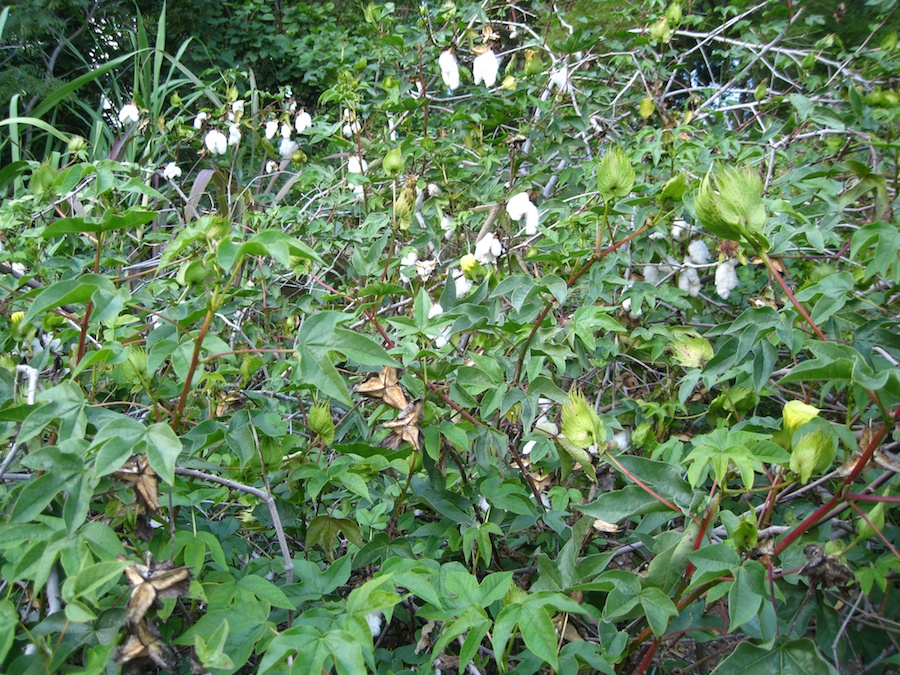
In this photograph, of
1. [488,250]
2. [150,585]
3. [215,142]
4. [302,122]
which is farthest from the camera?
[215,142]

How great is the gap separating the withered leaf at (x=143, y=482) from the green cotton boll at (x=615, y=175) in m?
0.66

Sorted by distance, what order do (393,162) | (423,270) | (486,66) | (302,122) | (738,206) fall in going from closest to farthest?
(738,206) → (393,162) → (423,270) → (486,66) → (302,122)

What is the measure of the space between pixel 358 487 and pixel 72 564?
31 cm

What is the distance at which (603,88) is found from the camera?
2.25 meters

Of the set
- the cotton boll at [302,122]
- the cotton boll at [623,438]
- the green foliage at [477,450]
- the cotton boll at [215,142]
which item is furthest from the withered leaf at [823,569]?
the cotton boll at [215,142]

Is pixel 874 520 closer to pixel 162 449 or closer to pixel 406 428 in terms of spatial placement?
pixel 406 428

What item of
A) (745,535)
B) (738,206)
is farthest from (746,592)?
(738,206)

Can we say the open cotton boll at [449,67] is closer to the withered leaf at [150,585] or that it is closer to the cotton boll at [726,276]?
the cotton boll at [726,276]

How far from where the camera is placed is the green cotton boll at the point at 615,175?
36.9 inches

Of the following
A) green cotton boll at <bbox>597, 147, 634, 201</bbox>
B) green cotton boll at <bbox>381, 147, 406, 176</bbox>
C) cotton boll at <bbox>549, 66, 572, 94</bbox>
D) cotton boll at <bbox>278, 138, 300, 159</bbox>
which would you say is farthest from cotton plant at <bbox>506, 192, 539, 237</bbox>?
cotton boll at <bbox>278, 138, 300, 159</bbox>

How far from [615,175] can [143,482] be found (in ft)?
2.25

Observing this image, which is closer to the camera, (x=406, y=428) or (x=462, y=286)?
(x=406, y=428)

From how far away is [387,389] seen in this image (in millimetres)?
877

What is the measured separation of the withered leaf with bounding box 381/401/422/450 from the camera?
83 cm
